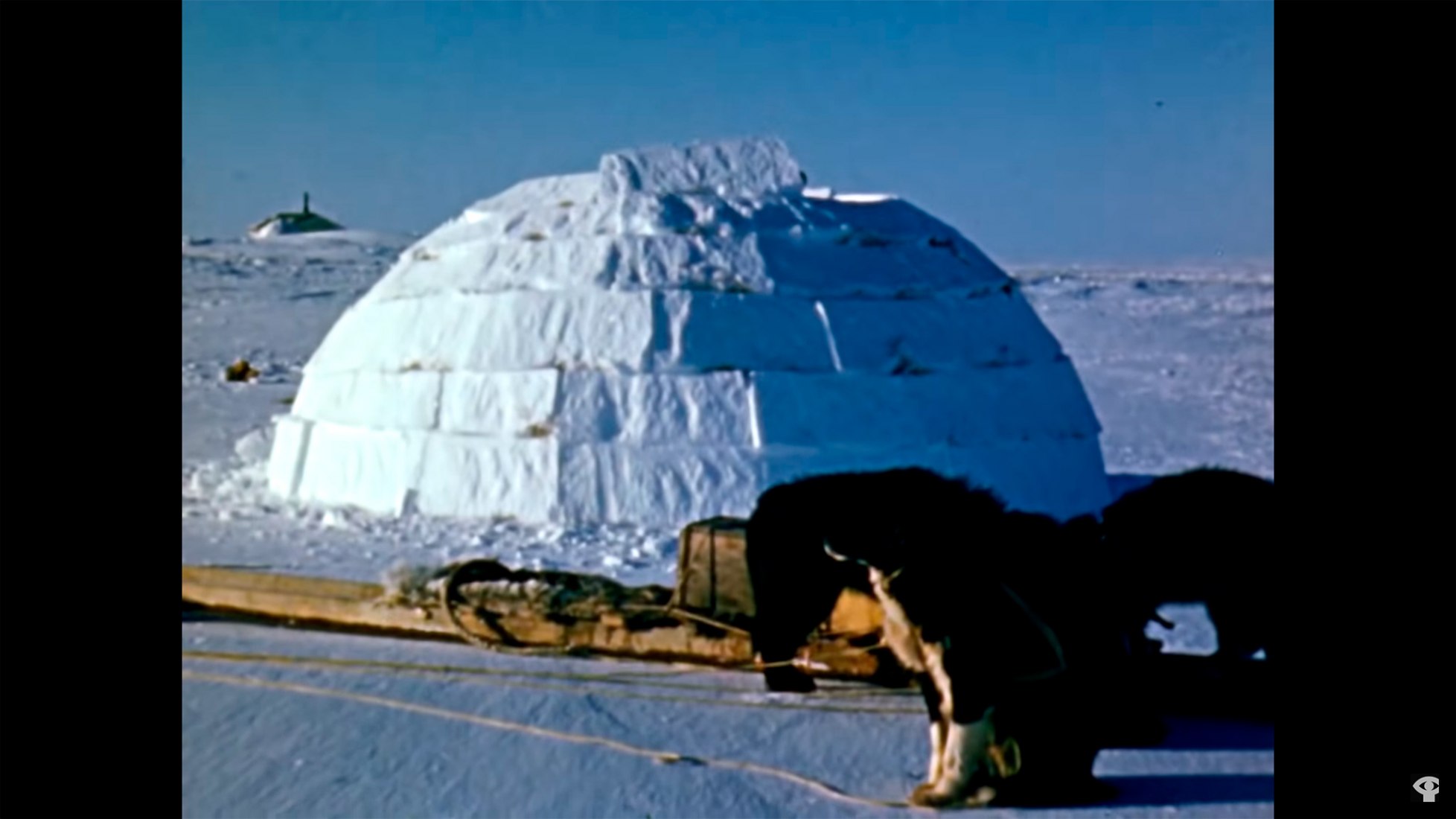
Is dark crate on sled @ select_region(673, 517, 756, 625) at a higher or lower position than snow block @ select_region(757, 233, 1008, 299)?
lower

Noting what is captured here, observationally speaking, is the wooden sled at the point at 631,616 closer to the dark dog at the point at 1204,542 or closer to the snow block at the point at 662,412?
the dark dog at the point at 1204,542

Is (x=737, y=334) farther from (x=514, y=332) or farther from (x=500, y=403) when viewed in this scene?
(x=500, y=403)

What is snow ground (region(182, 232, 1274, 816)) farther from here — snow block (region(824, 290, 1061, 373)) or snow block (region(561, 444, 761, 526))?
snow block (region(824, 290, 1061, 373))

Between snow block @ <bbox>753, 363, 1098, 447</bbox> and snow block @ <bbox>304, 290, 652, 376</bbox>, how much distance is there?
781 millimetres

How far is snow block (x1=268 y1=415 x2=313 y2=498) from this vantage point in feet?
27.9

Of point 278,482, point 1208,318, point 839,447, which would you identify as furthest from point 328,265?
point 839,447

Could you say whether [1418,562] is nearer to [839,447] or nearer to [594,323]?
[839,447]

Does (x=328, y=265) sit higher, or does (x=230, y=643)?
(x=328, y=265)

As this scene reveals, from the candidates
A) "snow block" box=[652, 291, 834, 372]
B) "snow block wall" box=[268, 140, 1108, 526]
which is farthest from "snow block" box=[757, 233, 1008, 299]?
"snow block" box=[652, 291, 834, 372]

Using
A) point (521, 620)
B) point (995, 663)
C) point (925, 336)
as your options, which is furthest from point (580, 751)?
point (925, 336)

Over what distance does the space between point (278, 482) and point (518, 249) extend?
2139 millimetres
